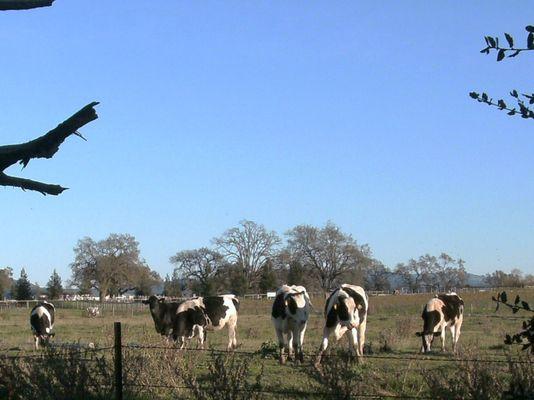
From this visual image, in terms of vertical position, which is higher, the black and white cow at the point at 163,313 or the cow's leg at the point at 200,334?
the black and white cow at the point at 163,313

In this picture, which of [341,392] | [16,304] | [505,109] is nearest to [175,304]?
[341,392]

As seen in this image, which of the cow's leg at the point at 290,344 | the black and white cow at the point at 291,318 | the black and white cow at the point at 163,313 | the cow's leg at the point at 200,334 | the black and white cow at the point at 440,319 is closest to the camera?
the cow's leg at the point at 290,344

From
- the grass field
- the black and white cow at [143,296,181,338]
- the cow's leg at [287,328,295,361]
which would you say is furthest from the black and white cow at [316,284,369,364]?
the black and white cow at [143,296,181,338]

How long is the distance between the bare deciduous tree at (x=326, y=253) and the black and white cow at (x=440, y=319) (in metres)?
64.2

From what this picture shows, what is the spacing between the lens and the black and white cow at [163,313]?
23.1 metres

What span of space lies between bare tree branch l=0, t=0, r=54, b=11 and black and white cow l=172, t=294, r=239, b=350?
1610 cm

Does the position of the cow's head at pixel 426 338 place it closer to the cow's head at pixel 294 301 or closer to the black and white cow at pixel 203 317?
the cow's head at pixel 294 301

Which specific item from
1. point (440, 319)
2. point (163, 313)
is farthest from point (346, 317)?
point (163, 313)

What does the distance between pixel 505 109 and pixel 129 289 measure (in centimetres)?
9659

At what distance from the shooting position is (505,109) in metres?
4.29

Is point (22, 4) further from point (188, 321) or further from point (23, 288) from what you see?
point (23, 288)

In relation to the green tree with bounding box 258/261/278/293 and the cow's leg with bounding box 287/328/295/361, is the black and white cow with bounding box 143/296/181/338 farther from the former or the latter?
the green tree with bounding box 258/261/278/293

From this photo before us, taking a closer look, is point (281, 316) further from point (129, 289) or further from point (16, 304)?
point (129, 289)

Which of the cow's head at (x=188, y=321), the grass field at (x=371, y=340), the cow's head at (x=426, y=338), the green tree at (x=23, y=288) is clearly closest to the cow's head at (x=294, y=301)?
the grass field at (x=371, y=340)
